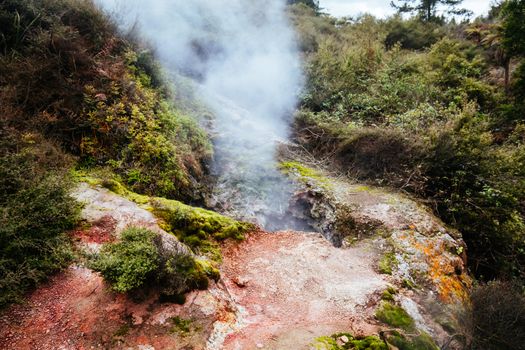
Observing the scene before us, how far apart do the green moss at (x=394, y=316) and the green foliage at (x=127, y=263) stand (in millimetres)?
2842

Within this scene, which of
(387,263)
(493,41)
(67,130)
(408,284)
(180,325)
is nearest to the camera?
(180,325)

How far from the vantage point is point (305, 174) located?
25.1 ft

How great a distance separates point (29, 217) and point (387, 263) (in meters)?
5.12

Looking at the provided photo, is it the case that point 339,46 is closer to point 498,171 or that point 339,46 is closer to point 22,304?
point 498,171

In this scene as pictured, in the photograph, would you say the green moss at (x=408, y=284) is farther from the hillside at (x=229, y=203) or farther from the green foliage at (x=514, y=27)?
the green foliage at (x=514, y=27)

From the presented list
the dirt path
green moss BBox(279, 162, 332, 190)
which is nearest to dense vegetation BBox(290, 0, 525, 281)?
green moss BBox(279, 162, 332, 190)

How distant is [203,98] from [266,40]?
5529 mm

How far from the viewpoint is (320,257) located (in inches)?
211

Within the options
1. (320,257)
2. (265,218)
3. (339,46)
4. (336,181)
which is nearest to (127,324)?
(320,257)

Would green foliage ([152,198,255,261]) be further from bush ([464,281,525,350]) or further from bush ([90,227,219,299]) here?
bush ([464,281,525,350])

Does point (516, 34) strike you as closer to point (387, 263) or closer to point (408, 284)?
point (387, 263)

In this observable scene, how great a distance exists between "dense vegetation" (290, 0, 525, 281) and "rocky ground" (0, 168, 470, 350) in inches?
40.2

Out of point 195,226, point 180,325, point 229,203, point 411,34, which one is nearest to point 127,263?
point 180,325

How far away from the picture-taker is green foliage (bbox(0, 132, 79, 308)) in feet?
10.5
